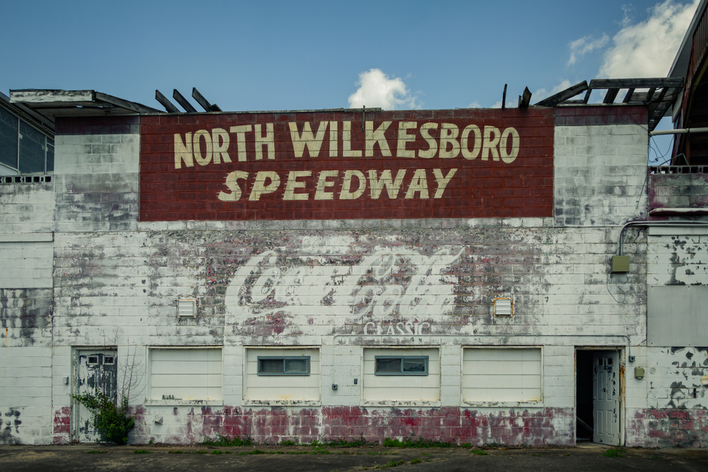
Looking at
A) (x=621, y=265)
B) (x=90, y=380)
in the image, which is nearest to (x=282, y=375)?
(x=90, y=380)

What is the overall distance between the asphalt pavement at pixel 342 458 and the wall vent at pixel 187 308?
282 cm

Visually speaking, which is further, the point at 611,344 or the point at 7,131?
the point at 7,131

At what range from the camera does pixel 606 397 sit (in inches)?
411

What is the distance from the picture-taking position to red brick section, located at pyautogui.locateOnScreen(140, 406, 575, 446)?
32.9 ft

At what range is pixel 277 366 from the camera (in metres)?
10.5

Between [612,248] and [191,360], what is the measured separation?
9.53 metres

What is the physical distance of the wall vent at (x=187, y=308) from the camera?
1041cm

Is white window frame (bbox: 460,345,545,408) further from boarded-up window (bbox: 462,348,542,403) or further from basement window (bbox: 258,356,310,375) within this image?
basement window (bbox: 258,356,310,375)

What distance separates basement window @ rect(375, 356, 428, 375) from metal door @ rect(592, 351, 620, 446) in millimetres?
4007

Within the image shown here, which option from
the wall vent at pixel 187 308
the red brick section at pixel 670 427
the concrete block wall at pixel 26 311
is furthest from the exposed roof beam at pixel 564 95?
the concrete block wall at pixel 26 311

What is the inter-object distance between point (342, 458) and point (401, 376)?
208 centimetres

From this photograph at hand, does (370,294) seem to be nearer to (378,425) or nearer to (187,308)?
(378,425)

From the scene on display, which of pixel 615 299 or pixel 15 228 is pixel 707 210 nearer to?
pixel 615 299

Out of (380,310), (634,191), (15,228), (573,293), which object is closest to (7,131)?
(15,228)
